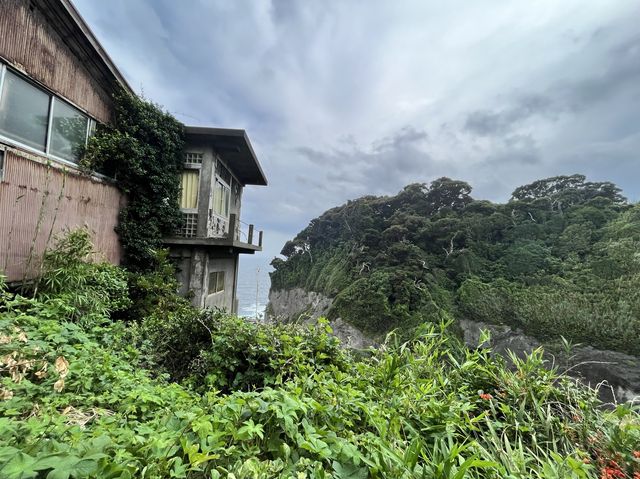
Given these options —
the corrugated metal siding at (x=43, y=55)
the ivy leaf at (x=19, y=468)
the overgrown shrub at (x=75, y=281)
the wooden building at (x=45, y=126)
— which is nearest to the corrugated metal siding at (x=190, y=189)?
the wooden building at (x=45, y=126)

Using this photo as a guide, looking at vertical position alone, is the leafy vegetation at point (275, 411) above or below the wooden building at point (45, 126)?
below

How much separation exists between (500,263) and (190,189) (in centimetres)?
2424

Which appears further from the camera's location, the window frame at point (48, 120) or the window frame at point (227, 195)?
the window frame at point (227, 195)

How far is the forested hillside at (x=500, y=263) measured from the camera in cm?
1617

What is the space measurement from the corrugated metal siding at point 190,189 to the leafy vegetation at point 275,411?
14.3 feet

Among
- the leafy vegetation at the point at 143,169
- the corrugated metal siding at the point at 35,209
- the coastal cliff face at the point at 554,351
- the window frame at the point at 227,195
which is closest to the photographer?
the corrugated metal siding at the point at 35,209

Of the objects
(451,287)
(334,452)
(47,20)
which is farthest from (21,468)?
(451,287)

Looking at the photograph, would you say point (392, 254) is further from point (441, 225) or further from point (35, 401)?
point (35, 401)

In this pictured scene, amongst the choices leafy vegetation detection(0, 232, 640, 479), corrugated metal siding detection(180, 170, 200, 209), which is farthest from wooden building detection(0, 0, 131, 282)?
corrugated metal siding detection(180, 170, 200, 209)

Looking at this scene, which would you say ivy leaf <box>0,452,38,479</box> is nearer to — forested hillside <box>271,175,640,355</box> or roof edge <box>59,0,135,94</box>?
roof edge <box>59,0,135,94</box>

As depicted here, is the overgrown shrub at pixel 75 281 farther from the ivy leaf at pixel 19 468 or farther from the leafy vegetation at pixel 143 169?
the ivy leaf at pixel 19 468

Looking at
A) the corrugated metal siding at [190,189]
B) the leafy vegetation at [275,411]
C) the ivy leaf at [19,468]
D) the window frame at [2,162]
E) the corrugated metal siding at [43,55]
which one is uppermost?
the corrugated metal siding at [43,55]

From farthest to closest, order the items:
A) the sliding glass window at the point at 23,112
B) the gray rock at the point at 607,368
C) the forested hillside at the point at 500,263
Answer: the forested hillside at the point at 500,263 → the gray rock at the point at 607,368 → the sliding glass window at the point at 23,112

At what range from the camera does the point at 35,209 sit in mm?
4668
